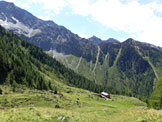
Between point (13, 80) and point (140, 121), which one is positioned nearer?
point (140, 121)

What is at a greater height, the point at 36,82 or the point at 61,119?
the point at 61,119

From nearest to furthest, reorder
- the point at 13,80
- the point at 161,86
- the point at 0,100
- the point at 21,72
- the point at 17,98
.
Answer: the point at 0,100 → the point at 17,98 → the point at 161,86 → the point at 13,80 → the point at 21,72

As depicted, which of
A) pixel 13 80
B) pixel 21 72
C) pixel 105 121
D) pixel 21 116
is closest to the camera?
pixel 21 116

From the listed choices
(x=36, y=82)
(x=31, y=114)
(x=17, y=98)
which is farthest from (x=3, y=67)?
(x=31, y=114)

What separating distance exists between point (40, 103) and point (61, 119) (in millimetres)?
36174

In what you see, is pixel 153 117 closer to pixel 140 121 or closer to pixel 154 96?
pixel 140 121

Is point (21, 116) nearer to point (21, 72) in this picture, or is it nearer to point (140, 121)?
point (140, 121)

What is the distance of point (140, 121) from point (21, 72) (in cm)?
9542

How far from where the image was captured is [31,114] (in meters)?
22.5

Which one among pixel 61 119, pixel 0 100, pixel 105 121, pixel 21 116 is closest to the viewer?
pixel 21 116

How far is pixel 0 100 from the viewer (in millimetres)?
49062

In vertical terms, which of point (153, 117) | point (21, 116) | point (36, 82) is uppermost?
point (153, 117)

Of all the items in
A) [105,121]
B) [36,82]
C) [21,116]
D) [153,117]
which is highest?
[153,117]

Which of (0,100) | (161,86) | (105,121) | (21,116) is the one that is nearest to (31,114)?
(21,116)
